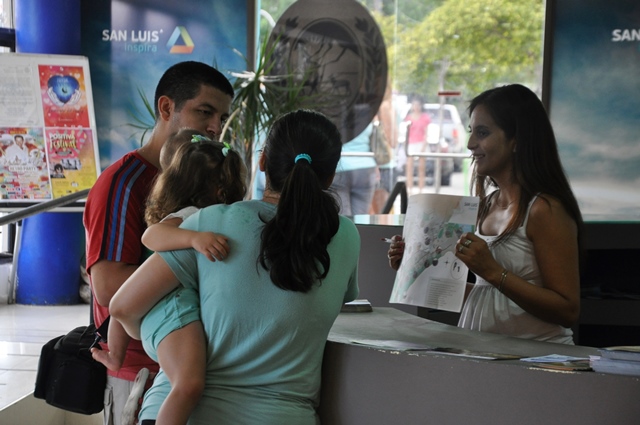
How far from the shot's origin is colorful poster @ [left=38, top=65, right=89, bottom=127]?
284 inches

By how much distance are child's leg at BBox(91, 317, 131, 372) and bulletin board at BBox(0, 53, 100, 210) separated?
17.5 ft

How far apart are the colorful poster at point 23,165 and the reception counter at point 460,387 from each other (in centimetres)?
562

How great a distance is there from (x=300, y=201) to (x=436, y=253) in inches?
28.0

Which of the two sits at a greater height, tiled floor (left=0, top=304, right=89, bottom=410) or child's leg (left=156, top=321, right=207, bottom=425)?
child's leg (left=156, top=321, right=207, bottom=425)

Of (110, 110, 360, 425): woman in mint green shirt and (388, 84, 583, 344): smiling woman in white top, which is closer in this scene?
(110, 110, 360, 425): woman in mint green shirt

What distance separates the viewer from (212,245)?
1.65 metres

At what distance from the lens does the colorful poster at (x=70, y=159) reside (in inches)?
285

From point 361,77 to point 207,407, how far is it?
6.53 m

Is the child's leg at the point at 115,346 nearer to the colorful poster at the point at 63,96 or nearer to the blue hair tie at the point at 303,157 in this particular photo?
the blue hair tie at the point at 303,157

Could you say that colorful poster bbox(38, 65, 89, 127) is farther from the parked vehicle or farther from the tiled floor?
the parked vehicle

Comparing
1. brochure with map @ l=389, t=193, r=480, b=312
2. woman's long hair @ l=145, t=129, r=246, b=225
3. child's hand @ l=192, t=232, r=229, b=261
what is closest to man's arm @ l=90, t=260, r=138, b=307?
woman's long hair @ l=145, t=129, r=246, b=225

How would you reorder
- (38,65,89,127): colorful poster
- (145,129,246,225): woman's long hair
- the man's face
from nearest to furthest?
(145,129,246,225): woman's long hair < the man's face < (38,65,89,127): colorful poster

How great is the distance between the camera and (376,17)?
7.99 meters

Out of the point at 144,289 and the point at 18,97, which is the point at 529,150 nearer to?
the point at 144,289
